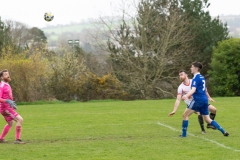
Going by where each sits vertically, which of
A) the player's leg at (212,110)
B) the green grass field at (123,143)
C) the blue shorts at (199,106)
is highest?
the blue shorts at (199,106)

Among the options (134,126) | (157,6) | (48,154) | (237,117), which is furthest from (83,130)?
(157,6)

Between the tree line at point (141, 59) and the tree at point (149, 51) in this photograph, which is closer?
the tree line at point (141, 59)

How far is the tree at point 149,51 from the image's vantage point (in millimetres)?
39906

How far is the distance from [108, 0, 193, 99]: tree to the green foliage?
3.50 meters

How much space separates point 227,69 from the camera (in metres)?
38.4

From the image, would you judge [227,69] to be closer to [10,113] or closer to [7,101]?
[10,113]

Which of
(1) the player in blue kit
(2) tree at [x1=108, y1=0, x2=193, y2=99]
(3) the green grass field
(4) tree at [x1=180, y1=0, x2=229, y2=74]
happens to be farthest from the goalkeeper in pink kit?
(4) tree at [x1=180, y1=0, x2=229, y2=74]

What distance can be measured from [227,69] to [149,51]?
6.81 meters

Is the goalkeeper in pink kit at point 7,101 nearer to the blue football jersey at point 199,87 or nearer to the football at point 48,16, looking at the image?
the blue football jersey at point 199,87

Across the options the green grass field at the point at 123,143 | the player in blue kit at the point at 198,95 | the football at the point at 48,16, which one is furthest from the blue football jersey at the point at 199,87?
the football at the point at 48,16

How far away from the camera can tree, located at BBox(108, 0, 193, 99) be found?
131ft

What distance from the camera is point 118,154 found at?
9773 mm

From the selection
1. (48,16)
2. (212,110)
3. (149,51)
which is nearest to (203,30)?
(149,51)

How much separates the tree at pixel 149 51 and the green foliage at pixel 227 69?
3502 mm
